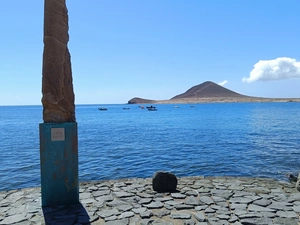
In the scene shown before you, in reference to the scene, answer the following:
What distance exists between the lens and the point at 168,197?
23.6 ft

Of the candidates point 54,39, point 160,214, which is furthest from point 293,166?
point 54,39

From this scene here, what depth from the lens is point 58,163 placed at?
660 cm

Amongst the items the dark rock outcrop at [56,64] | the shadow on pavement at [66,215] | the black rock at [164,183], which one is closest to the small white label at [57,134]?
the dark rock outcrop at [56,64]

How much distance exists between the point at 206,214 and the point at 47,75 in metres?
4.67

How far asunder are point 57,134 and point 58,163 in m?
0.68

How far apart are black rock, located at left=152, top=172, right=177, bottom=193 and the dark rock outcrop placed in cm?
296

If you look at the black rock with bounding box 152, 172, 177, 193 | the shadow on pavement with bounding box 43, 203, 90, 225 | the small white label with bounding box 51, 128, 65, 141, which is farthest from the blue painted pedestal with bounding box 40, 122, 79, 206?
the black rock with bounding box 152, 172, 177, 193

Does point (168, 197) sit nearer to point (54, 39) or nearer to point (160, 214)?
point (160, 214)

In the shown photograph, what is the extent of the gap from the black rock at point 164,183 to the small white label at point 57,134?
2.83m

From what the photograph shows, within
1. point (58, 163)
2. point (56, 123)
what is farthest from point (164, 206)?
point (56, 123)

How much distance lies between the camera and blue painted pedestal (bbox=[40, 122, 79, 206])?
6492 mm

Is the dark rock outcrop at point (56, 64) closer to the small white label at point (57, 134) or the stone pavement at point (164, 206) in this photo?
the small white label at point (57, 134)

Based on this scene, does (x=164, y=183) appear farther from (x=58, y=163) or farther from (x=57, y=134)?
(x=57, y=134)

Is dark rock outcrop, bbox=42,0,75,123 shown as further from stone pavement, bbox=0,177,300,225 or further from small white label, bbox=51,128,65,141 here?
stone pavement, bbox=0,177,300,225
